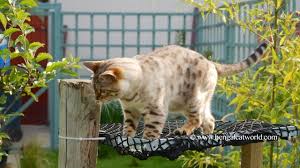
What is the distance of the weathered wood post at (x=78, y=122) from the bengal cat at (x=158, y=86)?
0.29 feet

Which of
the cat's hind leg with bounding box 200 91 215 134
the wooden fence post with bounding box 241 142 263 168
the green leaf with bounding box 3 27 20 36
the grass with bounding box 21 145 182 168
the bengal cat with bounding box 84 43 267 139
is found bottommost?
the grass with bounding box 21 145 182 168

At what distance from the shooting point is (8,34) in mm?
2018

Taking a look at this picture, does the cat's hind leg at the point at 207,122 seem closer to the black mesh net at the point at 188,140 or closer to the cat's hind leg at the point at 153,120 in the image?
the black mesh net at the point at 188,140

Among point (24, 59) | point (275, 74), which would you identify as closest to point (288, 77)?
point (275, 74)

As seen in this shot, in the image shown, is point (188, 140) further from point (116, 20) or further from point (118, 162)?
point (116, 20)

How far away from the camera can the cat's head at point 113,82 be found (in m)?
2.10

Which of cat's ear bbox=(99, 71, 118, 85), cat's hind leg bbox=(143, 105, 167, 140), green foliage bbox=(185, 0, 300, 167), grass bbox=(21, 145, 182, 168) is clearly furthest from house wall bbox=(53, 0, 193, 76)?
cat's ear bbox=(99, 71, 118, 85)

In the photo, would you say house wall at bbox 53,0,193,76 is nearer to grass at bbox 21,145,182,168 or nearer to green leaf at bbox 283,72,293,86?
grass at bbox 21,145,182,168

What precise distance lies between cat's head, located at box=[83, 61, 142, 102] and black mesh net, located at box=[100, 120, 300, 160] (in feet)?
0.46

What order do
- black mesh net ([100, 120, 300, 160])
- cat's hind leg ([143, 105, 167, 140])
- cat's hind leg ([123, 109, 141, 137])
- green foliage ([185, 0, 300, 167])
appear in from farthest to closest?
green foliage ([185, 0, 300, 167]), cat's hind leg ([123, 109, 141, 137]), cat's hind leg ([143, 105, 167, 140]), black mesh net ([100, 120, 300, 160])

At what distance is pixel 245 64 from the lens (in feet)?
9.05

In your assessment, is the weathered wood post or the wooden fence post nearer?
the weathered wood post

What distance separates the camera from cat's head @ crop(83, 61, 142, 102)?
210cm

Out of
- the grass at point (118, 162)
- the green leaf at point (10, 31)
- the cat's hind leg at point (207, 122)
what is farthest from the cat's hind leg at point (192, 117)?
the grass at point (118, 162)
